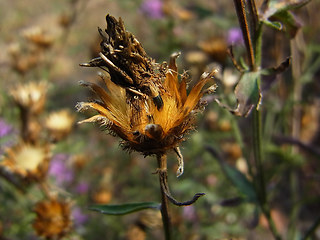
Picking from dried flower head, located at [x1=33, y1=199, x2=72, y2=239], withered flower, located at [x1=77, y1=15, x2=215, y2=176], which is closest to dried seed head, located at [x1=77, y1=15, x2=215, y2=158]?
withered flower, located at [x1=77, y1=15, x2=215, y2=176]

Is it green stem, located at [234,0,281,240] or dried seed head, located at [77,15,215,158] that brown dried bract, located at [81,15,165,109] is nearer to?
dried seed head, located at [77,15,215,158]

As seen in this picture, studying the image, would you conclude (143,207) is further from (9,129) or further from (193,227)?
(9,129)

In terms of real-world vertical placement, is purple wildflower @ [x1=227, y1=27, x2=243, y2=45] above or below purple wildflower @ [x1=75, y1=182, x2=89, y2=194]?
above

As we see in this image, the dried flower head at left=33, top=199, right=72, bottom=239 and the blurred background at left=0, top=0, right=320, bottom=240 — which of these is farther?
the blurred background at left=0, top=0, right=320, bottom=240

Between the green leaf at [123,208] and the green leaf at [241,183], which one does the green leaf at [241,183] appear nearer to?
the green leaf at [241,183]

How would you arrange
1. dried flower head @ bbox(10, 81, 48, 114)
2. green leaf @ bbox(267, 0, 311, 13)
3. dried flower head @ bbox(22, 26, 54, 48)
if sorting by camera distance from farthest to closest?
dried flower head @ bbox(22, 26, 54, 48) → dried flower head @ bbox(10, 81, 48, 114) → green leaf @ bbox(267, 0, 311, 13)

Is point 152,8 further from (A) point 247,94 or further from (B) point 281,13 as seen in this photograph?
(A) point 247,94

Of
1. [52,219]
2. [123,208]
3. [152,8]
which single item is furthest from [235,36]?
[123,208]
